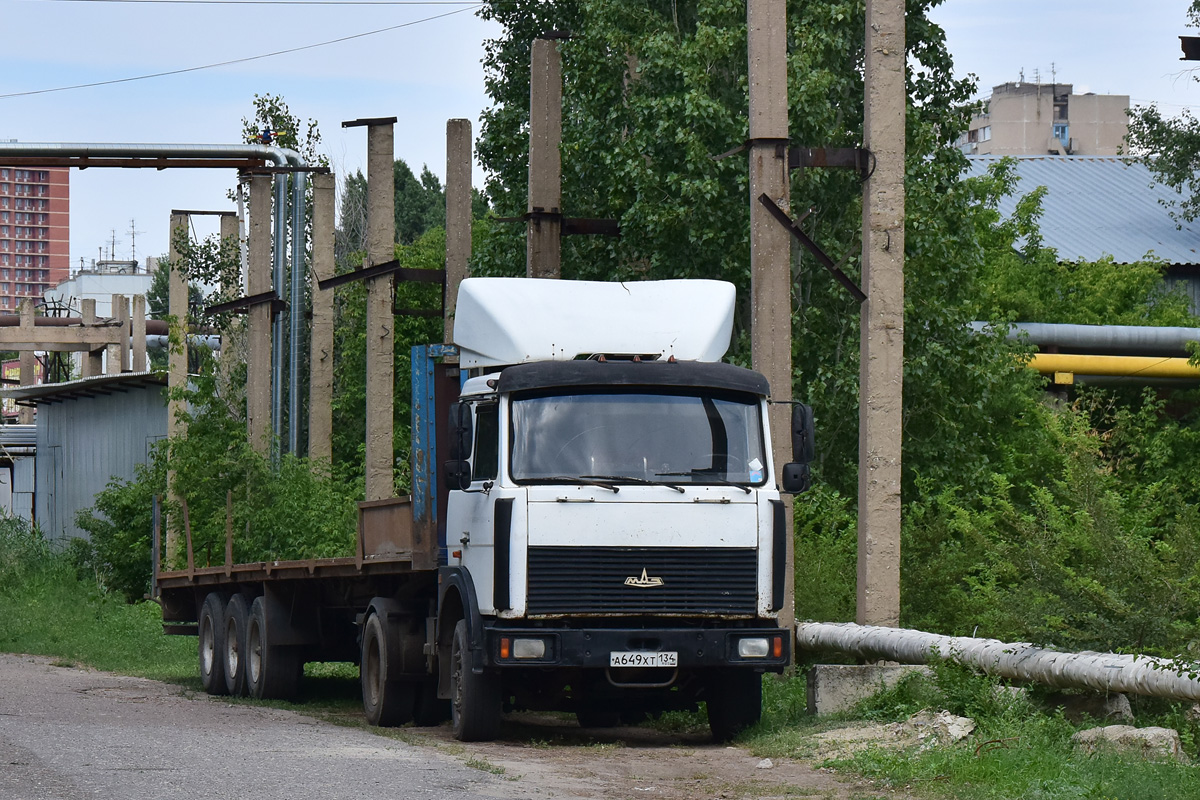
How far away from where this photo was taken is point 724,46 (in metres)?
25.4

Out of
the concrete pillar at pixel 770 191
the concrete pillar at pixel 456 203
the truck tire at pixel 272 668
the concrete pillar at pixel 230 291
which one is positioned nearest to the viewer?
the concrete pillar at pixel 770 191

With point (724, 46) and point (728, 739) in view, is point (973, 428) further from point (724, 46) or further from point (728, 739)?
point (728, 739)

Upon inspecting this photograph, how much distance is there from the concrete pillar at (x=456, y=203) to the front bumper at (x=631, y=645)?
10558 mm

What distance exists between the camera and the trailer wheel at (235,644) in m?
19.2

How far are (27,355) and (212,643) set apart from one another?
46.4 meters

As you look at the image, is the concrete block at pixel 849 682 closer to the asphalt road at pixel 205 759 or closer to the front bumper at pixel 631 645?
the front bumper at pixel 631 645

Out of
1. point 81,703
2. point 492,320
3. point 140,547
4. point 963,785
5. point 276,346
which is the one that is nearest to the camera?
point 963,785

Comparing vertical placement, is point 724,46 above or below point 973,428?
above

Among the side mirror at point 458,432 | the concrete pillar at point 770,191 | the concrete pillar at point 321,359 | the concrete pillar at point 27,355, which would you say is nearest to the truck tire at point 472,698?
the side mirror at point 458,432

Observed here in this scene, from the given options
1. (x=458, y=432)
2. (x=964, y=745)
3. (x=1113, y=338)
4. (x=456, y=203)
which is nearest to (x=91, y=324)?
(x=1113, y=338)

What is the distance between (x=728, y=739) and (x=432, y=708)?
2824 mm

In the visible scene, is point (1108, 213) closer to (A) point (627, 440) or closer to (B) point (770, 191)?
(B) point (770, 191)

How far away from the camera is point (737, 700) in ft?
44.9

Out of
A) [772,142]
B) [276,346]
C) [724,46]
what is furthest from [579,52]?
[772,142]
